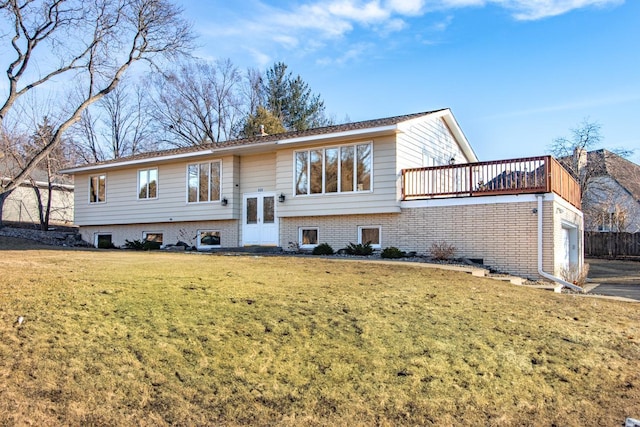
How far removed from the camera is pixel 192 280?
7477mm

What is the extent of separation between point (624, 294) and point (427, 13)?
Answer: 9.78 m

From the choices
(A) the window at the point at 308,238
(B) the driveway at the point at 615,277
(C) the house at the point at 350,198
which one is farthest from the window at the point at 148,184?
(B) the driveway at the point at 615,277

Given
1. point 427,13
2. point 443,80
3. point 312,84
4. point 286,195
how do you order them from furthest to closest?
point 312,84 → point 443,80 → point 286,195 → point 427,13

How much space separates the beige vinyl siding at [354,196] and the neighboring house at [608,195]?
67.4 feet

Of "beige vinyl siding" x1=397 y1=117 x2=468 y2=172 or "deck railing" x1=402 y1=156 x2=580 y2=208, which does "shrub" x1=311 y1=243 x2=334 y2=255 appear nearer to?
"deck railing" x1=402 y1=156 x2=580 y2=208

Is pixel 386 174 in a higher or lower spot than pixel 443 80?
lower

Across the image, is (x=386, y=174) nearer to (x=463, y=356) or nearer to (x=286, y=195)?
(x=286, y=195)

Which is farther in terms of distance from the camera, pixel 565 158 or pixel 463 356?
pixel 565 158

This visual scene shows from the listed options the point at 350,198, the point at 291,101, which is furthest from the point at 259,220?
the point at 291,101

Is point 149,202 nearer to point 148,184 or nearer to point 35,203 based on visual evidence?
point 148,184

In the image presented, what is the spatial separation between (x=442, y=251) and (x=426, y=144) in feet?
17.1

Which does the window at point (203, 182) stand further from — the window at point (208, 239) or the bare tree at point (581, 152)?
the bare tree at point (581, 152)

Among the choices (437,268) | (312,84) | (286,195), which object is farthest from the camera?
(312,84)

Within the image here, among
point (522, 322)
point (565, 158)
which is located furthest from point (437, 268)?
point (565, 158)
